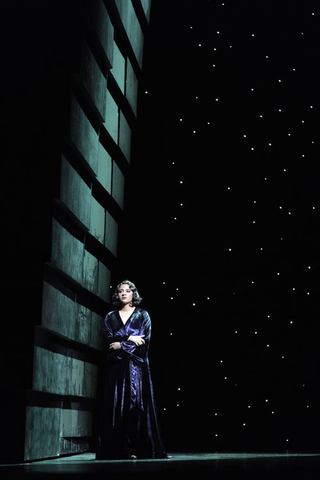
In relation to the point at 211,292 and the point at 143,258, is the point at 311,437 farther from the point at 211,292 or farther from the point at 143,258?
the point at 143,258

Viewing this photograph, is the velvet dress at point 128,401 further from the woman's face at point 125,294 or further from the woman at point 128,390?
the woman's face at point 125,294

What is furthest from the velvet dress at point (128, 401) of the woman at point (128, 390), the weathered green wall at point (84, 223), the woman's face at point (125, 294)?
the weathered green wall at point (84, 223)

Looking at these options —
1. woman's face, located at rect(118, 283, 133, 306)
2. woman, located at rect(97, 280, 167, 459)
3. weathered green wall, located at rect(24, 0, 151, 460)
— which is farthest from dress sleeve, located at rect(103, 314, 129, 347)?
weathered green wall, located at rect(24, 0, 151, 460)

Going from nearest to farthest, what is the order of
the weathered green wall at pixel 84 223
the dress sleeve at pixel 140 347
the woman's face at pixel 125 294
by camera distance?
the weathered green wall at pixel 84 223
the dress sleeve at pixel 140 347
the woman's face at pixel 125 294

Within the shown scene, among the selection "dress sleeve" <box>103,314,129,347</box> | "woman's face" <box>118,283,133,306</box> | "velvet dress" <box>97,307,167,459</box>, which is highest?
"woman's face" <box>118,283,133,306</box>

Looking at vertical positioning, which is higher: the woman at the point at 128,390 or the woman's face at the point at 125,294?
the woman's face at the point at 125,294

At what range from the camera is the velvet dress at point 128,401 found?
5.64 meters

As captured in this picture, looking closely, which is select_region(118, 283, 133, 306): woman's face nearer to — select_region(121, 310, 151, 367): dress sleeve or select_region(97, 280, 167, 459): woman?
select_region(97, 280, 167, 459): woman

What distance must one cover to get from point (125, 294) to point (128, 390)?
75 cm

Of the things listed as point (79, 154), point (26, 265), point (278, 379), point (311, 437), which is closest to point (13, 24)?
point (79, 154)

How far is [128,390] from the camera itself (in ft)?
18.8

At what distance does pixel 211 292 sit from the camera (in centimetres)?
742

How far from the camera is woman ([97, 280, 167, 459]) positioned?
18.5ft

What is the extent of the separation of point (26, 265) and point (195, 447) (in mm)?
2871
